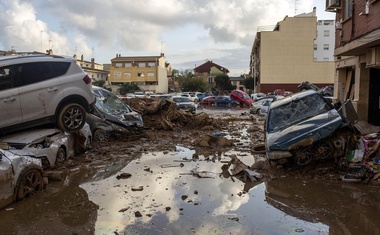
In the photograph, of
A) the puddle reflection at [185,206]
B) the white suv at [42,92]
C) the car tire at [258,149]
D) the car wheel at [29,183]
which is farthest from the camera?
the car tire at [258,149]

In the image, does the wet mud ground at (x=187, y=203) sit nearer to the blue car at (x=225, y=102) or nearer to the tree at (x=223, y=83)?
the blue car at (x=225, y=102)

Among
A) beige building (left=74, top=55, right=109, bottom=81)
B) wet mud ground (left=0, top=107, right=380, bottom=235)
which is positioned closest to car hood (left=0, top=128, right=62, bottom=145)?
wet mud ground (left=0, top=107, right=380, bottom=235)

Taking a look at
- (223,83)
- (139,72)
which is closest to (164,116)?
(223,83)

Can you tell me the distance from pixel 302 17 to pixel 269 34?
18.7ft

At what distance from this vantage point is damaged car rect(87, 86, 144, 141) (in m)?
13.8

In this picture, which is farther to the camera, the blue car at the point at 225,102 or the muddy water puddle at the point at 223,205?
the blue car at the point at 225,102

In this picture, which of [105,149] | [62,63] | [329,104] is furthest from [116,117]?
[329,104]

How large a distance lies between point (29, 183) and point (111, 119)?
7.45 meters

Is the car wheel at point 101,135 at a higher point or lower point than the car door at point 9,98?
lower

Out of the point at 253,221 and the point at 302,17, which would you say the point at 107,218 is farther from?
the point at 302,17

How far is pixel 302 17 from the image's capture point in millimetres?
58875

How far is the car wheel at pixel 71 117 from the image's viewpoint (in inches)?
370

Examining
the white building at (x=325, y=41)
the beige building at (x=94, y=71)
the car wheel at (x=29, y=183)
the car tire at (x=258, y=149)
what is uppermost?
the white building at (x=325, y=41)

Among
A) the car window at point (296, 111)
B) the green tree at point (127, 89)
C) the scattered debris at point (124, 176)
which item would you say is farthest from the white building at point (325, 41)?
the scattered debris at point (124, 176)
